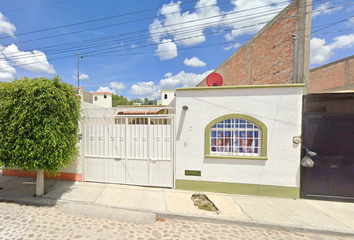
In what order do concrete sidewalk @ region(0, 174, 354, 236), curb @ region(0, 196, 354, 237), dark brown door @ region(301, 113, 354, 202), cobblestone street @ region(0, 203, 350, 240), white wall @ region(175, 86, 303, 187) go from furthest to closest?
white wall @ region(175, 86, 303, 187) < dark brown door @ region(301, 113, 354, 202) < concrete sidewalk @ region(0, 174, 354, 236) < curb @ region(0, 196, 354, 237) < cobblestone street @ region(0, 203, 350, 240)

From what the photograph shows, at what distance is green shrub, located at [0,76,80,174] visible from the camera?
3.22m

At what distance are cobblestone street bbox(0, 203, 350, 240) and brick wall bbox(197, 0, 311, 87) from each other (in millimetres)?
5015

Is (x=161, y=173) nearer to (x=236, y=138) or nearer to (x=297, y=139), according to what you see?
(x=236, y=138)

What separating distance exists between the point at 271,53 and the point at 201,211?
657cm

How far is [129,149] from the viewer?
180 inches

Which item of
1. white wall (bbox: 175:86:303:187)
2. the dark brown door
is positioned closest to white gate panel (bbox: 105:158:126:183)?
white wall (bbox: 175:86:303:187)

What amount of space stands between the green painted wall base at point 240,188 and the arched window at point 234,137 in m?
0.99

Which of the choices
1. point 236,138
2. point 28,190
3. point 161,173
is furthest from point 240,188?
point 28,190

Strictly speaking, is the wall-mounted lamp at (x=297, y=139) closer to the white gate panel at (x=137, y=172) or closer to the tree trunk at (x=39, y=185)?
the white gate panel at (x=137, y=172)

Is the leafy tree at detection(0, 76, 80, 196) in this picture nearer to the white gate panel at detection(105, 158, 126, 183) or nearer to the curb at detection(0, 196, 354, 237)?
the curb at detection(0, 196, 354, 237)

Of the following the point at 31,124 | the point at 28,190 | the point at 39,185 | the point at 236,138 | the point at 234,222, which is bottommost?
the point at 234,222

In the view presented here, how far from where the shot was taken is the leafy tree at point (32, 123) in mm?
3225

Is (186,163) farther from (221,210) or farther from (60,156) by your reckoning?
(60,156)

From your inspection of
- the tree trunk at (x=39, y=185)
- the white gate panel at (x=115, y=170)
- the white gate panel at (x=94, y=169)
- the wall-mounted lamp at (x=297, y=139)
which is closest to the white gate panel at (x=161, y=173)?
the white gate panel at (x=115, y=170)
